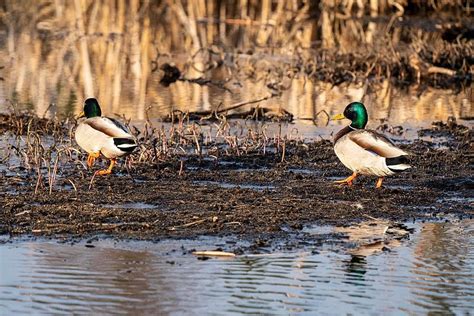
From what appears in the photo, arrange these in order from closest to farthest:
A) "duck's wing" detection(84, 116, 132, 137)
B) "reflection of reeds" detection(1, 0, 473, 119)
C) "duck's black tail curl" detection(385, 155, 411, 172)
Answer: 1. "duck's black tail curl" detection(385, 155, 411, 172)
2. "duck's wing" detection(84, 116, 132, 137)
3. "reflection of reeds" detection(1, 0, 473, 119)

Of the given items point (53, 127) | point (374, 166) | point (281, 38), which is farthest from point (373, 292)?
point (281, 38)

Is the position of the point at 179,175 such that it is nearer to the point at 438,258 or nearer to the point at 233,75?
the point at 438,258

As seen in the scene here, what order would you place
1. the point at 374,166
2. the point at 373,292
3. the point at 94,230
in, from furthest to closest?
the point at 374,166
the point at 94,230
the point at 373,292

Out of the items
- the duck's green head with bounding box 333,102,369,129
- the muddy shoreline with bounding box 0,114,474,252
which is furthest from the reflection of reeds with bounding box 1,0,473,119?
the duck's green head with bounding box 333,102,369,129

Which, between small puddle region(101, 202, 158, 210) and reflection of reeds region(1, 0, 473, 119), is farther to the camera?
reflection of reeds region(1, 0, 473, 119)

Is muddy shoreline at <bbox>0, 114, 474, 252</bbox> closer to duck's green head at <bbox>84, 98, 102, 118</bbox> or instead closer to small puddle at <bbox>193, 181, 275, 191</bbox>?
small puddle at <bbox>193, 181, 275, 191</bbox>

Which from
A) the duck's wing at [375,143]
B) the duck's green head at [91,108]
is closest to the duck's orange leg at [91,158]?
the duck's green head at [91,108]

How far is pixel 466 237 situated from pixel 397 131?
482 centimetres

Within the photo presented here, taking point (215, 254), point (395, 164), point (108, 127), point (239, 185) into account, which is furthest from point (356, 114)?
point (215, 254)

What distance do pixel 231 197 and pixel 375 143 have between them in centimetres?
135

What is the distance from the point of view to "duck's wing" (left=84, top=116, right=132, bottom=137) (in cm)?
929

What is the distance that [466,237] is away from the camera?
24.2 feet

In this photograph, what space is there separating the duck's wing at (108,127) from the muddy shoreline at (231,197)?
33 cm

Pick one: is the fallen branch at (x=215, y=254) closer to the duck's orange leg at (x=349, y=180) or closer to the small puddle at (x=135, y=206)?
the small puddle at (x=135, y=206)
